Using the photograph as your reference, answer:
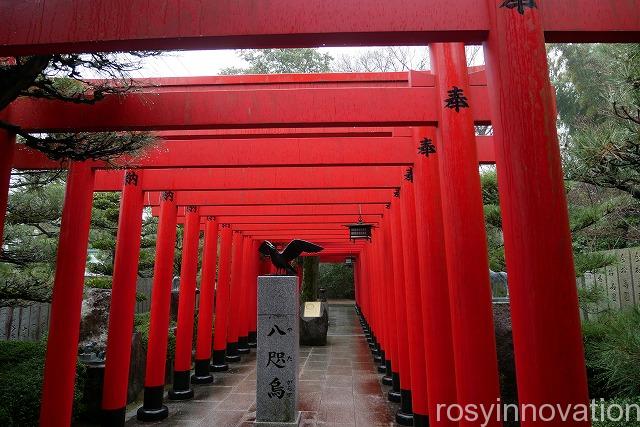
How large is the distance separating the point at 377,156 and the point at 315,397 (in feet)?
16.1

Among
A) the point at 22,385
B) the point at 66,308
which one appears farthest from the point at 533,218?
the point at 22,385

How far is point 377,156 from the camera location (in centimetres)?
543

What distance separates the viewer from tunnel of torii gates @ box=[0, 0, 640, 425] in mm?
2318

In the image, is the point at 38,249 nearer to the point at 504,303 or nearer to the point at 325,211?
the point at 325,211

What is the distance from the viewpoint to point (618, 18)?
8.95 ft

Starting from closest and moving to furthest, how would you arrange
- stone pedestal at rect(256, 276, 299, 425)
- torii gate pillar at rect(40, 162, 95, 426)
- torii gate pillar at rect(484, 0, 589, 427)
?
1. torii gate pillar at rect(484, 0, 589, 427)
2. torii gate pillar at rect(40, 162, 95, 426)
3. stone pedestal at rect(256, 276, 299, 425)

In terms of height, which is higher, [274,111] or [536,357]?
[274,111]

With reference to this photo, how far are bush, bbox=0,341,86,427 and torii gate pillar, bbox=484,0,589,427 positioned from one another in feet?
17.0

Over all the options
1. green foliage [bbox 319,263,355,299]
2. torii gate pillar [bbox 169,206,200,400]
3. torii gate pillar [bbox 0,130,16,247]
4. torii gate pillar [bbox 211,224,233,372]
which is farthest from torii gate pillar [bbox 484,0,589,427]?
green foliage [bbox 319,263,355,299]

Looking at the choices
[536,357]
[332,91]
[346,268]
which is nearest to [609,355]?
[536,357]

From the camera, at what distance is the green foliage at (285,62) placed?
16.3m

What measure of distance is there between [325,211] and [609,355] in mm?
5844

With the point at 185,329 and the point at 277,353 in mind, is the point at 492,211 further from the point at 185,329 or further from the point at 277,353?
the point at 185,329

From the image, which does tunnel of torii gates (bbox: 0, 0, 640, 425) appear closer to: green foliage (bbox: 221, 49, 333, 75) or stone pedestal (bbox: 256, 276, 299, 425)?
stone pedestal (bbox: 256, 276, 299, 425)
